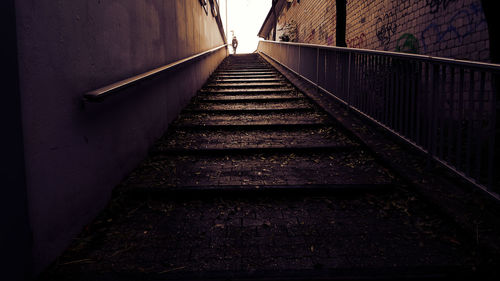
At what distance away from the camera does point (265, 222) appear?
2.40 meters

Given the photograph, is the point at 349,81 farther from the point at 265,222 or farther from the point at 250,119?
the point at 265,222

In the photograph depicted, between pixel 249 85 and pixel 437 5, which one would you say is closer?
pixel 437 5

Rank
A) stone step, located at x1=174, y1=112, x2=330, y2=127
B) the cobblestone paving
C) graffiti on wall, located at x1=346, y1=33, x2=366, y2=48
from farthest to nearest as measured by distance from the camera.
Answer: graffiti on wall, located at x1=346, y1=33, x2=366, y2=48
stone step, located at x1=174, y1=112, x2=330, y2=127
the cobblestone paving

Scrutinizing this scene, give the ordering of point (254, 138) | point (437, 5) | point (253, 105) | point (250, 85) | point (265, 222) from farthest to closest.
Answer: point (250, 85), point (253, 105), point (437, 5), point (254, 138), point (265, 222)

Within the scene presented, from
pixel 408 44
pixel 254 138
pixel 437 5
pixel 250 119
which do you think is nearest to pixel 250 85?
pixel 250 119

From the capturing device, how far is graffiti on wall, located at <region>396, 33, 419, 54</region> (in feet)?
18.0

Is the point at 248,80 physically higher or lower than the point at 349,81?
higher

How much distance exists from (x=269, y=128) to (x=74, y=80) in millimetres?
2850

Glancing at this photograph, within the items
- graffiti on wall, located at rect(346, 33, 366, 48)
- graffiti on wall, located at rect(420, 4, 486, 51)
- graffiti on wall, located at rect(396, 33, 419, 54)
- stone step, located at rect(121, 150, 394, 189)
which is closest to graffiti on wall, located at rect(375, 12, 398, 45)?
graffiti on wall, located at rect(396, 33, 419, 54)

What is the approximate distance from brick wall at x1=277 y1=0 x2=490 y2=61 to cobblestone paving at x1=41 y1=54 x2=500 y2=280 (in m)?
2.12

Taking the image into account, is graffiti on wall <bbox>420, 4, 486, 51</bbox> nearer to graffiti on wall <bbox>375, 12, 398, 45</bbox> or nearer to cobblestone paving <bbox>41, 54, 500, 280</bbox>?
graffiti on wall <bbox>375, 12, 398, 45</bbox>

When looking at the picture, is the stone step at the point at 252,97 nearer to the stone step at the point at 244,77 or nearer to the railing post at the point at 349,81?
the railing post at the point at 349,81

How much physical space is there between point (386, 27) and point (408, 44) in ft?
3.85

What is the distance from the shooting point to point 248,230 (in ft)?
7.52
